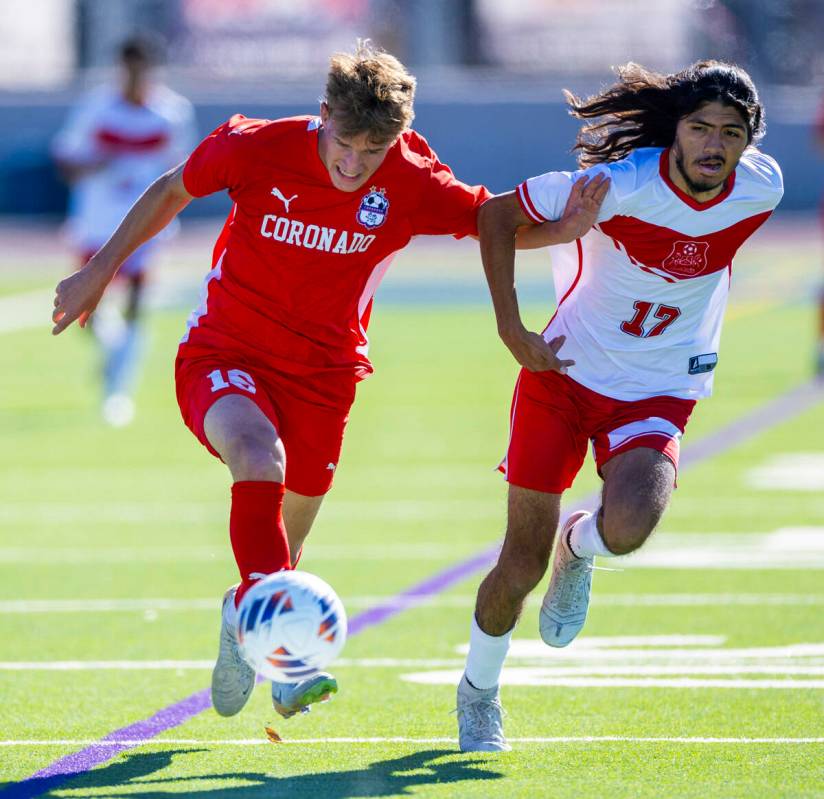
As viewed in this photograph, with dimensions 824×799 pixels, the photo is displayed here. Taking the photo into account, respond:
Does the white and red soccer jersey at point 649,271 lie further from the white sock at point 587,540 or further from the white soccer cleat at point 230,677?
the white soccer cleat at point 230,677

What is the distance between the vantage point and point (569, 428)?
5.54 m

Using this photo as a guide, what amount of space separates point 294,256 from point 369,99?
2.07ft

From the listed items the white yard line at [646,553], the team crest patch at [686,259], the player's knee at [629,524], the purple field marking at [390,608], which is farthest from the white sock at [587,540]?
the white yard line at [646,553]

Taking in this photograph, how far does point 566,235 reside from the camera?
17.6 ft

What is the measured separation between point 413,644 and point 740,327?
44.8ft

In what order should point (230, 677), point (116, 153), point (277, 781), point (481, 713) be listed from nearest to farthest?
point (277, 781) → point (230, 677) → point (481, 713) → point (116, 153)

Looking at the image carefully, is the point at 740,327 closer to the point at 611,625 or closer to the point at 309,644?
the point at 611,625

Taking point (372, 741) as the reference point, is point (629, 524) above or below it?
above

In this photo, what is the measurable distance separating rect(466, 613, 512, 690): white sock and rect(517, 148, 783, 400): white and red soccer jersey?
0.90 metres

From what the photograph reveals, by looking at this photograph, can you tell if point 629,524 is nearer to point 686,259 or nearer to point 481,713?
point 481,713

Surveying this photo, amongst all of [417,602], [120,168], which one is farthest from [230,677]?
[120,168]

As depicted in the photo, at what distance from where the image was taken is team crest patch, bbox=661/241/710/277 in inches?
215

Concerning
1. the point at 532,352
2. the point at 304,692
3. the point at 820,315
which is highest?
the point at 532,352

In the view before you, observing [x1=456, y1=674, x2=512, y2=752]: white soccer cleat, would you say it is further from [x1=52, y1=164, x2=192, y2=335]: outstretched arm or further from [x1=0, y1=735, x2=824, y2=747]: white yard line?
[x1=52, y1=164, x2=192, y2=335]: outstretched arm
